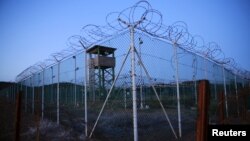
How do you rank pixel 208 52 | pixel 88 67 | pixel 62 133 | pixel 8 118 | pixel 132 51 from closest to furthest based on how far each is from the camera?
pixel 132 51 < pixel 88 67 < pixel 62 133 < pixel 208 52 < pixel 8 118

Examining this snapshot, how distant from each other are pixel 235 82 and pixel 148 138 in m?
9.31

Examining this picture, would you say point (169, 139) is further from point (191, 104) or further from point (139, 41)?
point (191, 104)

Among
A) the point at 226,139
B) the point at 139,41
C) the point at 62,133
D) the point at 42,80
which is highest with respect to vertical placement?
the point at 139,41

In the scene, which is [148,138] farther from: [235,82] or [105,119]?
[235,82]

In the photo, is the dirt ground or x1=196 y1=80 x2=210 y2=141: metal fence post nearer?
x1=196 y1=80 x2=210 y2=141: metal fence post

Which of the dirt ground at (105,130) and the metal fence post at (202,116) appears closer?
the metal fence post at (202,116)

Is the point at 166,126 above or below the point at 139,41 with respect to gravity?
below

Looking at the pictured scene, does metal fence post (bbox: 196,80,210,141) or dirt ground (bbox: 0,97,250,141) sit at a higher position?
metal fence post (bbox: 196,80,210,141)

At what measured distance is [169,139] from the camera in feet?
25.3

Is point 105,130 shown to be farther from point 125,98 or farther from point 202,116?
point 202,116

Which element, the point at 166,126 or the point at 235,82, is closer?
the point at 166,126

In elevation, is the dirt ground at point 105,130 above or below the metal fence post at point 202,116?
below

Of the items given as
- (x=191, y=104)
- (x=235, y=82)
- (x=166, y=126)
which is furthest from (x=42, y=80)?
(x=235, y=82)

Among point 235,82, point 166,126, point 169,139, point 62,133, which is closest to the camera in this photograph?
point 169,139
